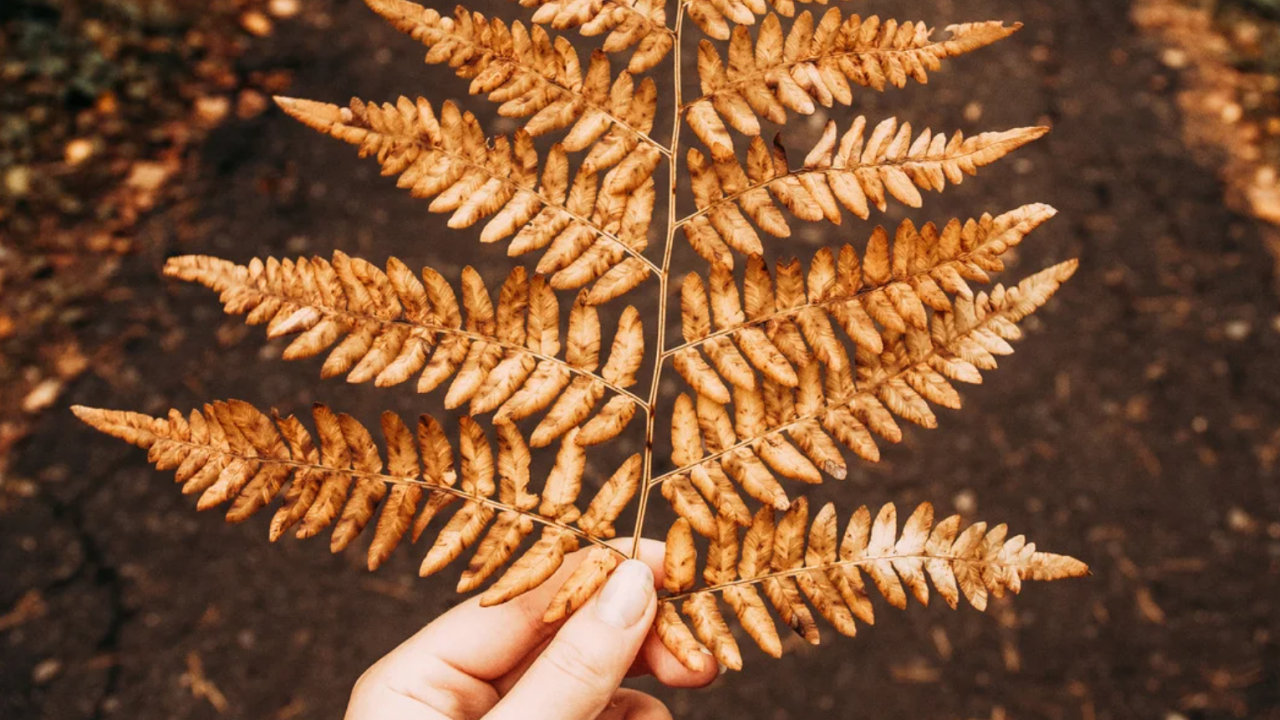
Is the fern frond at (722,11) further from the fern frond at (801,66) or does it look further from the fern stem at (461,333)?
the fern stem at (461,333)

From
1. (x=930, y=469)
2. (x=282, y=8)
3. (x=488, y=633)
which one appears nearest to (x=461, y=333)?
(x=488, y=633)

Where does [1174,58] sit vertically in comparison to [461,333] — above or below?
below

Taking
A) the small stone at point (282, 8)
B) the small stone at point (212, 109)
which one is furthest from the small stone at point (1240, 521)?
the small stone at point (282, 8)

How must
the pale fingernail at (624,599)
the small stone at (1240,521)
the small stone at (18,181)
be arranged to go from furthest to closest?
the small stone at (18,181) → the small stone at (1240,521) → the pale fingernail at (624,599)

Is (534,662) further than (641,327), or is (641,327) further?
(534,662)

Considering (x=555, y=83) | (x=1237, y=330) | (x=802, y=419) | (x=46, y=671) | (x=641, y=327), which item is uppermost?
(x=555, y=83)

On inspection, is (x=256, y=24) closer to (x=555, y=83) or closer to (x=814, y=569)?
(x=555, y=83)

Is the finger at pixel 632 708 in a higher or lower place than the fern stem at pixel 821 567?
lower
